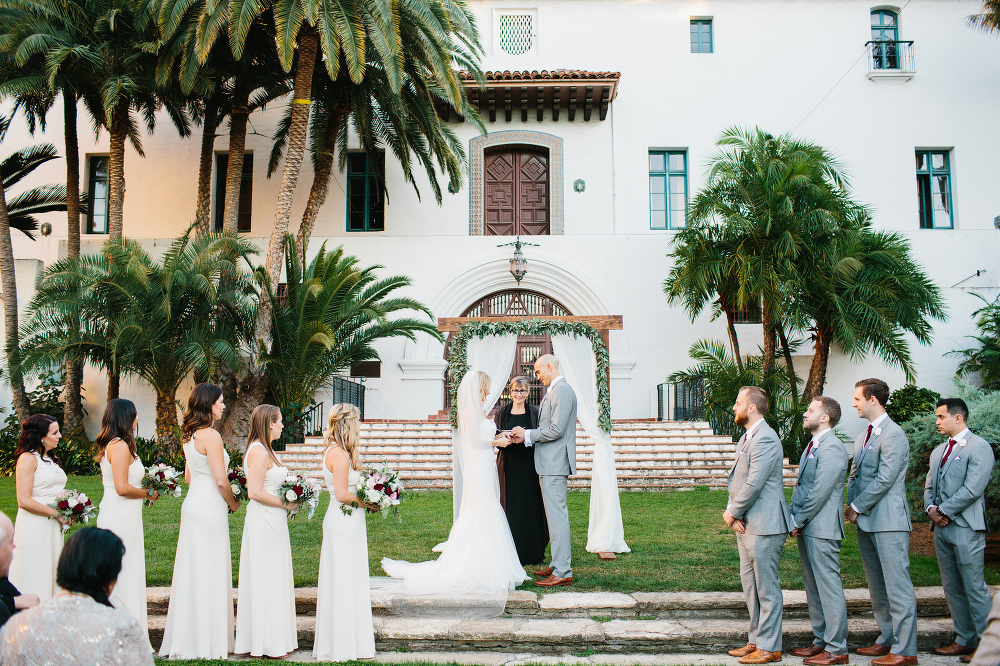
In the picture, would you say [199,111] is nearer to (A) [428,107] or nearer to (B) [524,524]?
(A) [428,107]

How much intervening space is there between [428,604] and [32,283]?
16.2 metres

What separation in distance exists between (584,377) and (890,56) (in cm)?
1518

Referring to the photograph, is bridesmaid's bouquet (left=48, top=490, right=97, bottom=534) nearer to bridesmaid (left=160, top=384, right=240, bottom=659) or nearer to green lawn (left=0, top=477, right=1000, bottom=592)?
bridesmaid (left=160, top=384, right=240, bottom=659)

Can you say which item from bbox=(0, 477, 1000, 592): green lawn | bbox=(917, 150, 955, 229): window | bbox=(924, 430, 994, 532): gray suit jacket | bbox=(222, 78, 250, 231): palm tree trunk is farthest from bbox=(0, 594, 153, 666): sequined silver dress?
bbox=(917, 150, 955, 229): window

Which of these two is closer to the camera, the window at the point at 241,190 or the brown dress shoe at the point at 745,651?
the brown dress shoe at the point at 745,651

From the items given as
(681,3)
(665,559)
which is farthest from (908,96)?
(665,559)

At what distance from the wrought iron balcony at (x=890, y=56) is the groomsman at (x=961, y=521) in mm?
16764

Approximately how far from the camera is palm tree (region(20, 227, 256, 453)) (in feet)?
48.5

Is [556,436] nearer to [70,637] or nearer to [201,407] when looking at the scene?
[201,407]

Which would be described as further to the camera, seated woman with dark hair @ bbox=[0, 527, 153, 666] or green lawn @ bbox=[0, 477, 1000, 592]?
green lawn @ bbox=[0, 477, 1000, 592]

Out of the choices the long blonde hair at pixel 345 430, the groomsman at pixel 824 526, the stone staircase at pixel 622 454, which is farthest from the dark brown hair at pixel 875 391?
the stone staircase at pixel 622 454

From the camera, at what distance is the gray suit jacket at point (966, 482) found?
19.6ft

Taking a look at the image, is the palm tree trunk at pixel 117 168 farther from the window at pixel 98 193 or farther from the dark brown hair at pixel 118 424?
the dark brown hair at pixel 118 424

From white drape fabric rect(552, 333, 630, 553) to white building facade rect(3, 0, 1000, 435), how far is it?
844 cm
